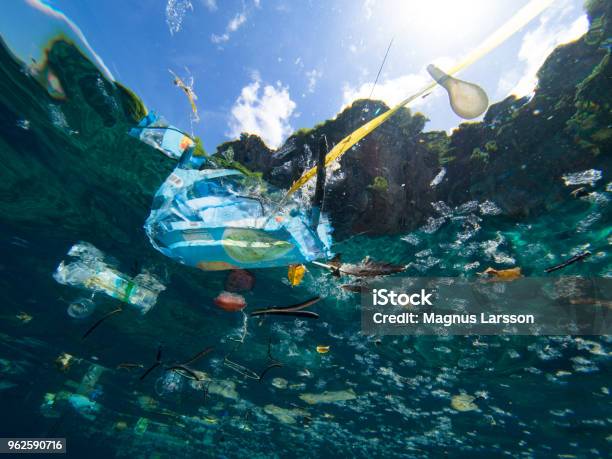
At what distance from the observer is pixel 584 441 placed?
50.4ft

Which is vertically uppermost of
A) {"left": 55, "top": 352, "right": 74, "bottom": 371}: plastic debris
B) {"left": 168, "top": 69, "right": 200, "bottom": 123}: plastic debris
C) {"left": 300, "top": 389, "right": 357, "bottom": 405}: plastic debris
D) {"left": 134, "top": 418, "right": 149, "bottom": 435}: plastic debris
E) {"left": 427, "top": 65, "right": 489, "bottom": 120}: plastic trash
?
{"left": 168, "top": 69, "right": 200, "bottom": 123}: plastic debris

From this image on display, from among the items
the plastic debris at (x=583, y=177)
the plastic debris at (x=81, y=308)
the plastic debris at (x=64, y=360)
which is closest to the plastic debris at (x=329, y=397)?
the plastic debris at (x=81, y=308)

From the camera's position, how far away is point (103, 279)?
38.7 feet

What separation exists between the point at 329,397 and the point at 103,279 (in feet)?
42.1

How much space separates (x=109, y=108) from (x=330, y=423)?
21.2m

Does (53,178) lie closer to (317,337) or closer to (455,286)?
(317,337)

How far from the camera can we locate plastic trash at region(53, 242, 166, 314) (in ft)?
35.7

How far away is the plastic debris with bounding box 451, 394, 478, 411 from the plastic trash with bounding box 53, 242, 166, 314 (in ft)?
46.4

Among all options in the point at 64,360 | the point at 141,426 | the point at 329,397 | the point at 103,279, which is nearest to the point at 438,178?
the point at 103,279

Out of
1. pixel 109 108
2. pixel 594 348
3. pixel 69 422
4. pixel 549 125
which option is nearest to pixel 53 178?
pixel 109 108

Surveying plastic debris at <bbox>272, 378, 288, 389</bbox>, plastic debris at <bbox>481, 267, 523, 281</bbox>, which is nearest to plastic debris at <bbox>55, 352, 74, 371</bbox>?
plastic debris at <bbox>272, 378, 288, 389</bbox>

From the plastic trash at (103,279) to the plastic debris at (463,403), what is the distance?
14.1m

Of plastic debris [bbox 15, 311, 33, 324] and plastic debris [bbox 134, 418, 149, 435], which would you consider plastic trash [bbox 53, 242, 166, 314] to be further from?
plastic debris [bbox 134, 418, 149, 435]

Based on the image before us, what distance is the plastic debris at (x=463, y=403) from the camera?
13.8 m
